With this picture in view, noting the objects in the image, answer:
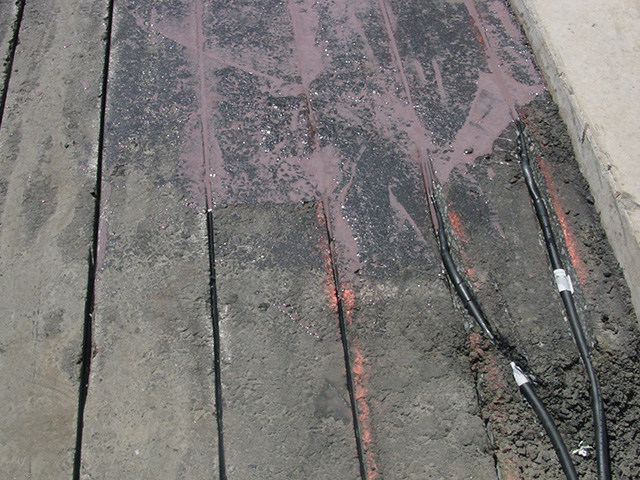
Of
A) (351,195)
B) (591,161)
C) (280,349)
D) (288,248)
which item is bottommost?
(280,349)

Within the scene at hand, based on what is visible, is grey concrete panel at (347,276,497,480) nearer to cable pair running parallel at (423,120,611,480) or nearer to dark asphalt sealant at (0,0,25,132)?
cable pair running parallel at (423,120,611,480)

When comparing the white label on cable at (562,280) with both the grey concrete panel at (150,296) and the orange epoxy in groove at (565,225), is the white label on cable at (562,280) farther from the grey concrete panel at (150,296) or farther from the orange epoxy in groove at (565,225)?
the grey concrete panel at (150,296)

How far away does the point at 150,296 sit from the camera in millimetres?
2441

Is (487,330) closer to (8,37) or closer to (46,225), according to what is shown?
(46,225)

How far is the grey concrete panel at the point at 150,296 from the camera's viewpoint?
7.07 ft

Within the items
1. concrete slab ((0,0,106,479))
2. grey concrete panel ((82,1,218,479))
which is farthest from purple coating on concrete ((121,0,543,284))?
concrete slab ((0,0,106,479))

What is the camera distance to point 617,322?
93.7 inches

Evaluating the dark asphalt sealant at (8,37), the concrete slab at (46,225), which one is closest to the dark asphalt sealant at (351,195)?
the concrete slab at (46,225)

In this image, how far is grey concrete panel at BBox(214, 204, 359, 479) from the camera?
7.01 ft

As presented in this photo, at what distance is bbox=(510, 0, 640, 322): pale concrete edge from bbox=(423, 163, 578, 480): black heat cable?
57 centimetres

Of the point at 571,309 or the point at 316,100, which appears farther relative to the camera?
the point at 316,100

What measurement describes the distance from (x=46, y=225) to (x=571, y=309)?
216 cm

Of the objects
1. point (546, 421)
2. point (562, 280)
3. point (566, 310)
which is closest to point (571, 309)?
point (566, 310)

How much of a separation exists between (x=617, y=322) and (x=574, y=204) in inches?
21.4
